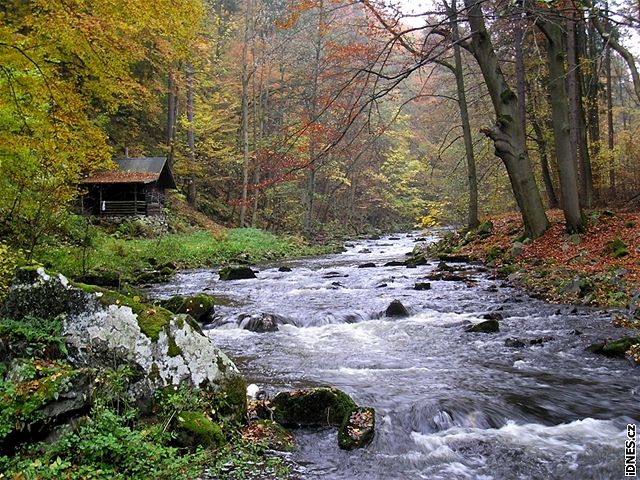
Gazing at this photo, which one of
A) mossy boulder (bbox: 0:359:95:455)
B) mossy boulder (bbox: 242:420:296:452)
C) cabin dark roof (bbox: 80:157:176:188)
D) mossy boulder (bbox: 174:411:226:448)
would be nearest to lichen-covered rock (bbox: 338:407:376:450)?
mossy boulder (bbox: 242:420:296:452)

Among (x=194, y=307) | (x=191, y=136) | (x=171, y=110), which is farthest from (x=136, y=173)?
(x=194, y=307)

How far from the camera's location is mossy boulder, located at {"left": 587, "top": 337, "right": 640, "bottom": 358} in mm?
6465

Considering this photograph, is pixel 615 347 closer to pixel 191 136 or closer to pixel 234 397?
pixel 234 397

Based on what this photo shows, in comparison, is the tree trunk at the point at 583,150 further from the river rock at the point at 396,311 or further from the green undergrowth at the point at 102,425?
the green undergrowth at the point at 102,425

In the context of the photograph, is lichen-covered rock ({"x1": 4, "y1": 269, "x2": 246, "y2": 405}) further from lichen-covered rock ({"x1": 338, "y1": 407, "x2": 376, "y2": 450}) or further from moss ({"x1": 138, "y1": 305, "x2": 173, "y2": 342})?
lichen-covered rock ({"x1": 338, "y1": 407, "x2": 376, "y2": 450})

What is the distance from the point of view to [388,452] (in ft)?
13.8

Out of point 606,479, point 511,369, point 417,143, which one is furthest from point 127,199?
point 417,143

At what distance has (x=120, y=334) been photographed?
4215mm

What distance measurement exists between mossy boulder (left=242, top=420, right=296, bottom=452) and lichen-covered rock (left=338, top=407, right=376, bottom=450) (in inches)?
17.7

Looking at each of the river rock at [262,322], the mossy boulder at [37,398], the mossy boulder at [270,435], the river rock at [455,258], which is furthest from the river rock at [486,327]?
the river rock at [455,258]

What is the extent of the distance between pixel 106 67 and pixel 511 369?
11008 mm

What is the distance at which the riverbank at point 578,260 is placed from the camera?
9.52 metres

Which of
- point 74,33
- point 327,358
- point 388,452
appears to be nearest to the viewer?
point 388,452

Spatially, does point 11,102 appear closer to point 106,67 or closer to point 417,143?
point 106,67
